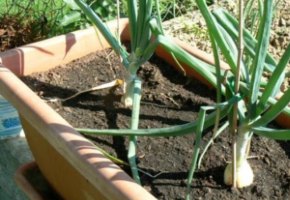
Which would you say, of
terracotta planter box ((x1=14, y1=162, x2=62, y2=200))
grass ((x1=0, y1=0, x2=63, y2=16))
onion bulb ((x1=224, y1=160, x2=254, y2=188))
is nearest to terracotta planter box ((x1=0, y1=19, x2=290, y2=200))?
terracotta planter box ((x1=14, y1=162, x2=62, y2=200))

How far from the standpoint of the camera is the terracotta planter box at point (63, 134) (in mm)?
1062

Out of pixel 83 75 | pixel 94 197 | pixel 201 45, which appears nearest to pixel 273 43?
pixel 201 45

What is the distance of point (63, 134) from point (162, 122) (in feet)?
1.07

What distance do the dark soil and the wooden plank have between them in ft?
0.79

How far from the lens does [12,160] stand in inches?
67.3

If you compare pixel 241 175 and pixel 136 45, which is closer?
pixel 241 175

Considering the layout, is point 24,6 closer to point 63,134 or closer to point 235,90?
point 63,134

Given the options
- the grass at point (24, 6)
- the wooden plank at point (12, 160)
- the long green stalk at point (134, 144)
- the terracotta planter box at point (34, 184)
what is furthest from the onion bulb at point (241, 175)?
the grass at point (24, 6)

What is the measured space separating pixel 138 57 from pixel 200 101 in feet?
0.62

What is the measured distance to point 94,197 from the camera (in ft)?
3.81

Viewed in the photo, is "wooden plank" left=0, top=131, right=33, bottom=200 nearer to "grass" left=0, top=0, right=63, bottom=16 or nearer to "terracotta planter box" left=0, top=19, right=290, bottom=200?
"terracotta planter box" left=0, top=19, right=290, bottom=200

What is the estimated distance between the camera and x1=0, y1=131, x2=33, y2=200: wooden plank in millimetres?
1690

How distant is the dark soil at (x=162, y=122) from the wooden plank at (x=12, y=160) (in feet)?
0.79

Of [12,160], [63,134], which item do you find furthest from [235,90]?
[12,160]
